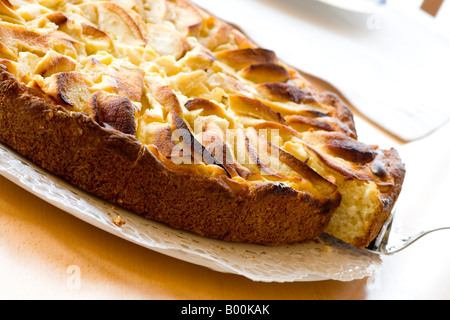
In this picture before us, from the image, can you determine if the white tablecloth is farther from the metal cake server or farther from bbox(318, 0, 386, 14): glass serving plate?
the metal cake server

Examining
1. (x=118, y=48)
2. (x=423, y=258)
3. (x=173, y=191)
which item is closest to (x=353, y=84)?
(x=423, y=258)

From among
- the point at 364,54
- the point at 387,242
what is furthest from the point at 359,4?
the point at 387,242

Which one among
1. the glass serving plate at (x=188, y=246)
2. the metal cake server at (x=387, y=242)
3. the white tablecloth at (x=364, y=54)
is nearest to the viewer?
→ the glass serving plate at (x=188, y=246)

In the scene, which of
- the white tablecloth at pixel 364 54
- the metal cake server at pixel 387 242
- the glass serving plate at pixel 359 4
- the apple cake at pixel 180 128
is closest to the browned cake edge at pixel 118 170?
the apple cake at pixel 180 128

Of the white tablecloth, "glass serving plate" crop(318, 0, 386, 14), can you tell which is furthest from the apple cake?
"glass serving plate" crop(318, 0, 386, 14)

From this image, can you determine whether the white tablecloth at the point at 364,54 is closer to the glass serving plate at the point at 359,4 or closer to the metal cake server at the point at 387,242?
the glass serving plate at the point at 359,4

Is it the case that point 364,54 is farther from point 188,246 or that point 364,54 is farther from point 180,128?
point 188,246
